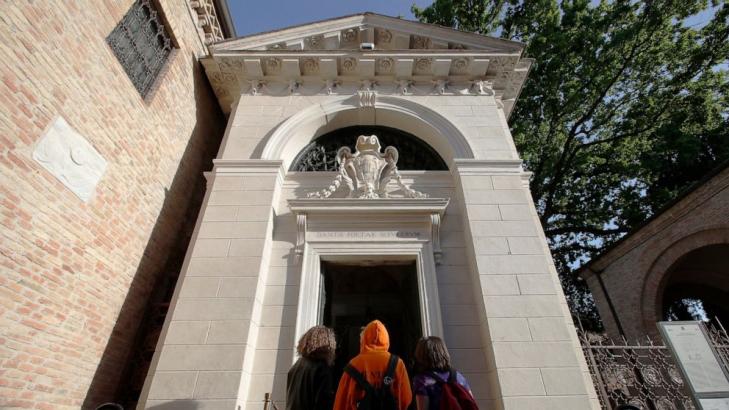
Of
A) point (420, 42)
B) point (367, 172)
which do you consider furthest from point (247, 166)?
point (420, 42)

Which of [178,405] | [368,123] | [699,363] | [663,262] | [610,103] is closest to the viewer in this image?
[699,363]

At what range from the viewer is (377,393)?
258cm

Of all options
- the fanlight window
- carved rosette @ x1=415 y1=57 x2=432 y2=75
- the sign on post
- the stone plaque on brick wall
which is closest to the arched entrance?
the sign on post

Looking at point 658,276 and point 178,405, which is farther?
point 658,276

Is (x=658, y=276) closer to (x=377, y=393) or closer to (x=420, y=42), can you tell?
(x=420, y=42)

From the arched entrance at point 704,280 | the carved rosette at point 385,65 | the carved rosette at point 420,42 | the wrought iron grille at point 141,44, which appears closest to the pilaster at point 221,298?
the wrought iron grille at point 141,44

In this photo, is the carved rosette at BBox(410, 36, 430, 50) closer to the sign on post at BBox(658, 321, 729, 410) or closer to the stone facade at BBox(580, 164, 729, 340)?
the sign on post at BBox(658, 321, 729, 410)

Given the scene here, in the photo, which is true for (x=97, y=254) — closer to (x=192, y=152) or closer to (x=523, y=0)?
(x=192, y=152)

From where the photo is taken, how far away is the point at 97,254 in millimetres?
4844

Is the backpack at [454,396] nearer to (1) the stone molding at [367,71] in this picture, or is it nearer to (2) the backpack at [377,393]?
(2) the backpack at [377,393]

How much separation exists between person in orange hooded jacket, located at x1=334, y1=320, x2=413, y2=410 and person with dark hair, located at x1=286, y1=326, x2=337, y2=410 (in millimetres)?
147

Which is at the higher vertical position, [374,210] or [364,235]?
[374,210]

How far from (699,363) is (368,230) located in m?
4.53

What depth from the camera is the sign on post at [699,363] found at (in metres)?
3.72
